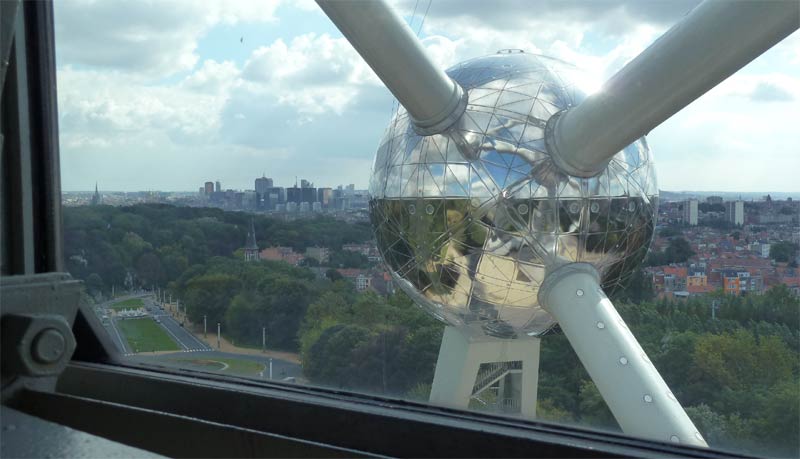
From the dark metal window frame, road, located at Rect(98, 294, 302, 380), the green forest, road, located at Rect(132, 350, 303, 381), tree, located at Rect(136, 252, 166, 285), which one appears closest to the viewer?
the dark metal window frame

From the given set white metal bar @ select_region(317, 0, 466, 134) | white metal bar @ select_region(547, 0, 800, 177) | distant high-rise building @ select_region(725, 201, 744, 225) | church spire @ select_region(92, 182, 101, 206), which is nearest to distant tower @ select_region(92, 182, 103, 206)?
church spire @ select_region(92, 182, 101, 206)

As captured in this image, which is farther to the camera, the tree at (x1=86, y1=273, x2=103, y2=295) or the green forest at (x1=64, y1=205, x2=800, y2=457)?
the green forest at (x1=64, y1=205, x2=800, y2=457)

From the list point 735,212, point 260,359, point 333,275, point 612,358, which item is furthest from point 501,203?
point 333,275

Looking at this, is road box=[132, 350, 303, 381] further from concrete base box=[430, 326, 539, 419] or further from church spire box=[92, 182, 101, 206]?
concrete base box=[430, 326, 539, 419]

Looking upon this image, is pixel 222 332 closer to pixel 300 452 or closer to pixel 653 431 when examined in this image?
pixel 653 431

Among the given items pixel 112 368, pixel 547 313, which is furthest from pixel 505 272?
pixel 112 368

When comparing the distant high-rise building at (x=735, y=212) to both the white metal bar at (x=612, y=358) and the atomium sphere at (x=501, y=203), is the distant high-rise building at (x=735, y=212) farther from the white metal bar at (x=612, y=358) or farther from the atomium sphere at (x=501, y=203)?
the white metal bar at (x=612, y=358)
